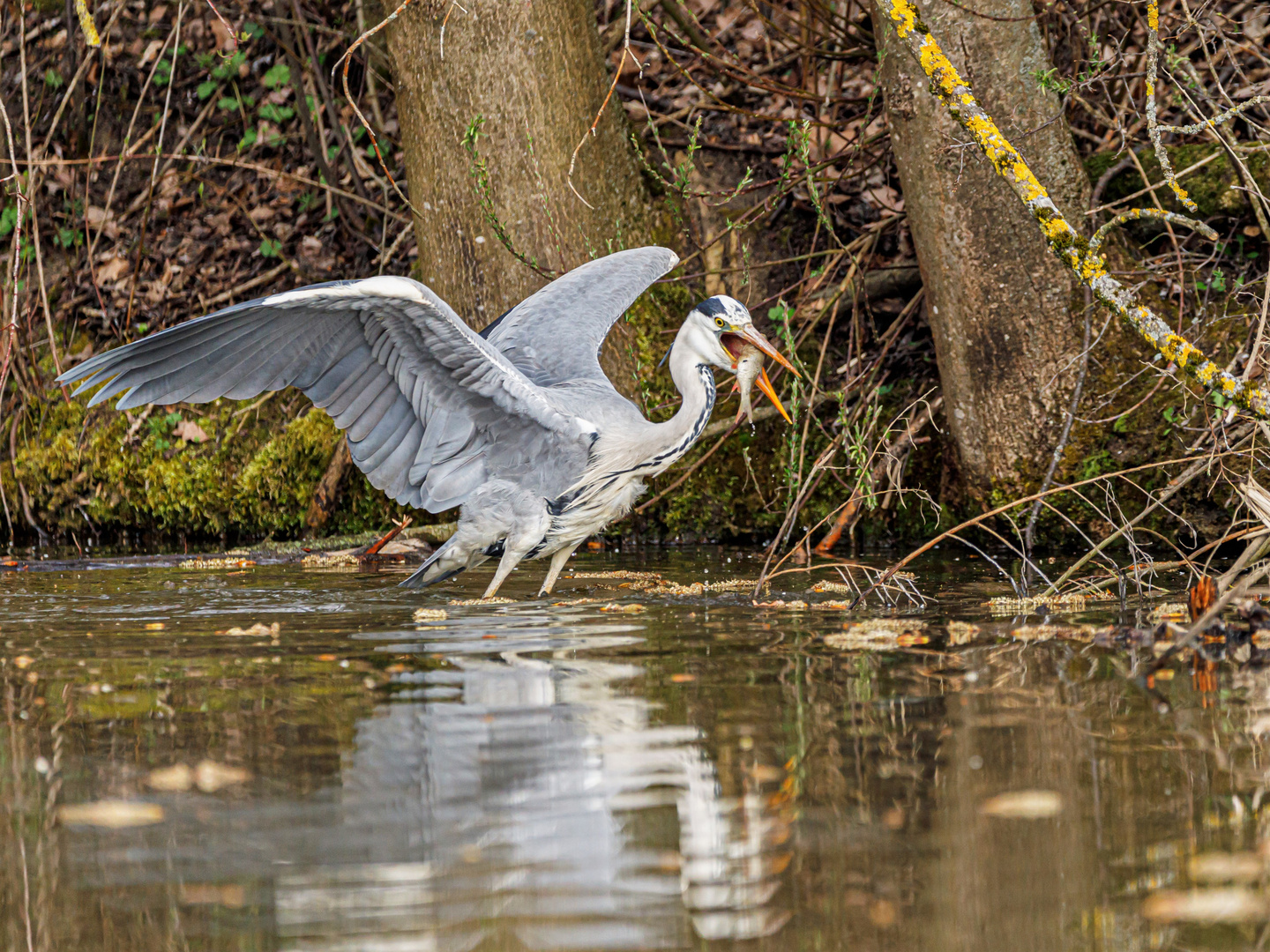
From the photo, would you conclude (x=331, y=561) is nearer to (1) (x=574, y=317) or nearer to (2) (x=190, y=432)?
(1) (x=574, y=317)

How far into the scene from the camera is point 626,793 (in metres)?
2.23

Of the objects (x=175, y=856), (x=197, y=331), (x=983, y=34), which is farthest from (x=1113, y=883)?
(x=983, y=34)

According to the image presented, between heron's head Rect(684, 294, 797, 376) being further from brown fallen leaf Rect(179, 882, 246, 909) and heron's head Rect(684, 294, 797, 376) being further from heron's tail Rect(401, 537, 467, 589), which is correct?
brown fallen leaf Rect(179, 882, 246, 909)

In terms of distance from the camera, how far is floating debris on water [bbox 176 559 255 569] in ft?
18.3

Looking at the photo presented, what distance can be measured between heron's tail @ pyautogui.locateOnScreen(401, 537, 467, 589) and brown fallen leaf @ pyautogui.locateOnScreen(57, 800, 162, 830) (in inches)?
109

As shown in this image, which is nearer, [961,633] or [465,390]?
[961,633]

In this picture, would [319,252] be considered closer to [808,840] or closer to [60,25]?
[60,25]

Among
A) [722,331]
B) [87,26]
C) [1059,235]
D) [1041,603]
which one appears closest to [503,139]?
[722,331]

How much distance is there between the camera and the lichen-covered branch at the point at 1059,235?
12.2ft

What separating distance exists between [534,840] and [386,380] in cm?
307

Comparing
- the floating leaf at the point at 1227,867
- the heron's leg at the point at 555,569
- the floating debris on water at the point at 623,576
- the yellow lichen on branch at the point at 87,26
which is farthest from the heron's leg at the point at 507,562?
the floating leaf at the point at 1227,867

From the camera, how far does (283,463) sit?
7.15 metres

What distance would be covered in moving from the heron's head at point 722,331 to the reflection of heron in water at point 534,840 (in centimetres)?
252

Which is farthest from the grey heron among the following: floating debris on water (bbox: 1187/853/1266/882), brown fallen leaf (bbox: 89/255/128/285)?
brown fallen leaf (bbox: 89/255/128/285)
